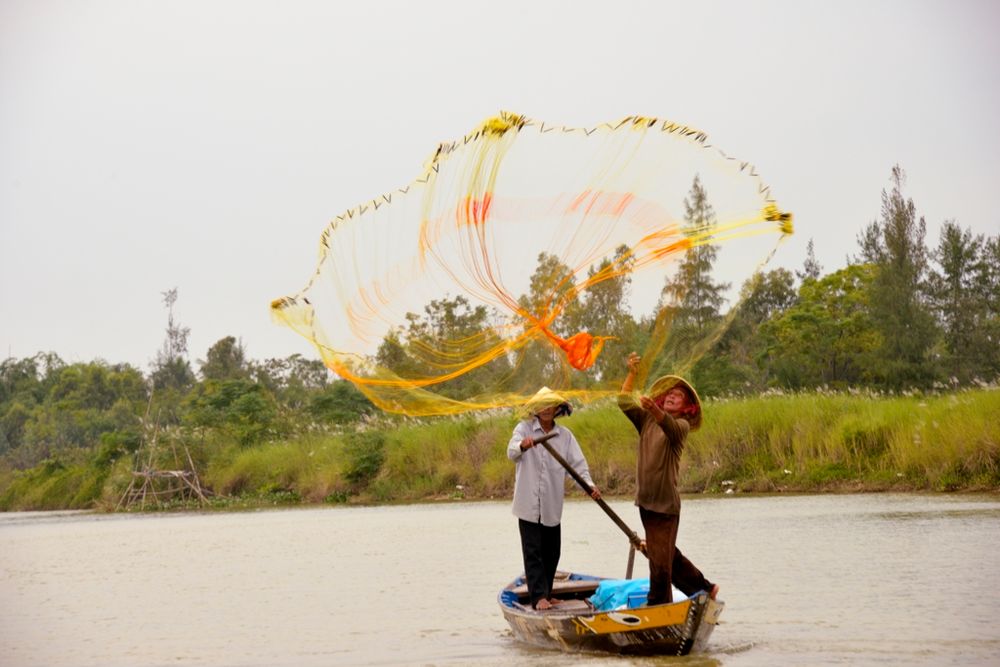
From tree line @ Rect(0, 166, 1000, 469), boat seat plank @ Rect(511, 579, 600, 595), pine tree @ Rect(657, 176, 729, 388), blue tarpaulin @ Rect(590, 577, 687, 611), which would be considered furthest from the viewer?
tree line @ Rect(0, 166, 1000, 469)

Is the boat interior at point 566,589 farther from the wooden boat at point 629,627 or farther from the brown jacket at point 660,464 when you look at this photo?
the brown jacket at point 660,464

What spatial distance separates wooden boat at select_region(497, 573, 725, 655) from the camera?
27.7 feet

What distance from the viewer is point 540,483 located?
948cm

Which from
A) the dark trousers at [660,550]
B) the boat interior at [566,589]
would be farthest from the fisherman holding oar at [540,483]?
the dark trousers at [660,550]

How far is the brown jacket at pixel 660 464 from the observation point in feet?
27.9

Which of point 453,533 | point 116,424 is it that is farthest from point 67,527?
point 116,424

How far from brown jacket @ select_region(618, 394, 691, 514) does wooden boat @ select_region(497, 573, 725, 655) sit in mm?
704

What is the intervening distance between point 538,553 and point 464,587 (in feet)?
13.2

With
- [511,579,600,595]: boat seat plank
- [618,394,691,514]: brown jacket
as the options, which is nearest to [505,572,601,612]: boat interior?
[511,579,600,595]: boat seat plank

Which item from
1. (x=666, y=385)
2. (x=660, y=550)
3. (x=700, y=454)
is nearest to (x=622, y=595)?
(x=660, y=550)

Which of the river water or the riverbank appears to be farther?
the riverbank

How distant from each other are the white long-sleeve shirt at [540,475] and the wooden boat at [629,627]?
800mm

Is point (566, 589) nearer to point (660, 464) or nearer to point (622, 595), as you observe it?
point (622, 595)

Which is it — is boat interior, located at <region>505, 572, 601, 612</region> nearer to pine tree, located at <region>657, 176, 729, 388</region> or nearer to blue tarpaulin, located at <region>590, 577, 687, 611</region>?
blue tarpaulin, located at <region>590, 577, 687, 611</region>
